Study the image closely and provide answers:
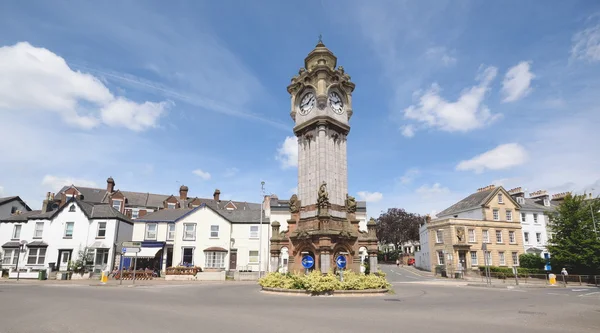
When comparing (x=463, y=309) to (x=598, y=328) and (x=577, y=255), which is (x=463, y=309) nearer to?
(x=598, y=328)

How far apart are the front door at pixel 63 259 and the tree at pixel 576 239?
5481cm

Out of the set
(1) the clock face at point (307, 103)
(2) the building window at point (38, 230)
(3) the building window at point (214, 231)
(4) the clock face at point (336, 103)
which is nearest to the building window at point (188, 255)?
(3) the building window at point (214, 231)

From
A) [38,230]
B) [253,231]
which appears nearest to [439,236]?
[253,231]

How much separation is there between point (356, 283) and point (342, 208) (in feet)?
17.7

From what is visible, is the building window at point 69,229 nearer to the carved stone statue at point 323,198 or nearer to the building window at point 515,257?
the carved stone statue at point 323,198

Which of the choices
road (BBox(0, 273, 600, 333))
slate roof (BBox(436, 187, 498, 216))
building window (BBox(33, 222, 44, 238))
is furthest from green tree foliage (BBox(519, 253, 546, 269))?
building window (BBox(33, 222, 44, 238))

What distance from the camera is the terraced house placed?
45.2m

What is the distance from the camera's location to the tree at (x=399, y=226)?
7469 centimetres

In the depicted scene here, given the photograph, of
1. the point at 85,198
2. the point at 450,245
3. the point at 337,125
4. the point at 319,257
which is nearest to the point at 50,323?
the point at 319,257

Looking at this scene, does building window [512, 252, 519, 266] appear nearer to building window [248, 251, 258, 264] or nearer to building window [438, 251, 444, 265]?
building window [438, 251, 444, 265]

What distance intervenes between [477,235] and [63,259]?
5132 cm

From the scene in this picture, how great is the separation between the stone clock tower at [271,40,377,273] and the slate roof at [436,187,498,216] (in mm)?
33510

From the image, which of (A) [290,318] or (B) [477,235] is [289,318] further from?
(B) [477,235]

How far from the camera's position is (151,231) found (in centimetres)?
4319
